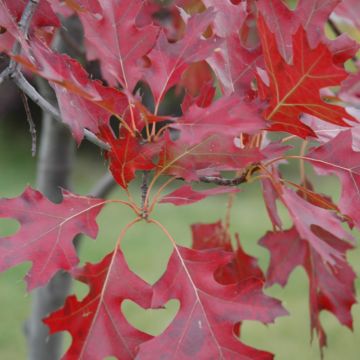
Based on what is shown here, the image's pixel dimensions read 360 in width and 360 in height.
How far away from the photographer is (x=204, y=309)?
0.85m

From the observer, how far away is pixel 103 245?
14.1 feet

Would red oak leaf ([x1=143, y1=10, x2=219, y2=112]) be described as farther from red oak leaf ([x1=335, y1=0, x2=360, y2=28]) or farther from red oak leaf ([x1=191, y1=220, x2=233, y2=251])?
red oak leaf ([x1=335, y1=0, x2=360, y2=28])

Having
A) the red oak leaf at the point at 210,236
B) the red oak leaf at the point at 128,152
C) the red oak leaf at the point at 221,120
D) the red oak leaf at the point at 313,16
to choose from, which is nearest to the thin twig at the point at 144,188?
the red oak leaf at the point at 128,152

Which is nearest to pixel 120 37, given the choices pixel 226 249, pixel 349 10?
pixel 226 249

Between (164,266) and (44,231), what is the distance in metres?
3.06

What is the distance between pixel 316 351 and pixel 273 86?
97.3 inches

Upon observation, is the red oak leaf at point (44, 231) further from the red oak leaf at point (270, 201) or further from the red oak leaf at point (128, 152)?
the red oak leaf at point (270, 201)

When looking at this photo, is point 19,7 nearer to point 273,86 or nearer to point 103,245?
point 273,86

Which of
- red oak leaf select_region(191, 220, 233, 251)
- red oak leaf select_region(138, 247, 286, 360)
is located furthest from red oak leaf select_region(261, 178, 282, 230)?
red oak leaf select_region(191, 220, 233, 251)

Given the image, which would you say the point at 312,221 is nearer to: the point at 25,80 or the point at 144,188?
the point at 144,188

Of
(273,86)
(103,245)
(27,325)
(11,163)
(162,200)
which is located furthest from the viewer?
Result: (11,163)

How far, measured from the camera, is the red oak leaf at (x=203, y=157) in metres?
0.79

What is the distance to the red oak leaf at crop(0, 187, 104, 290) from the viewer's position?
81 cm

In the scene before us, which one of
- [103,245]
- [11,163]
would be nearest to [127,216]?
[103,245]
